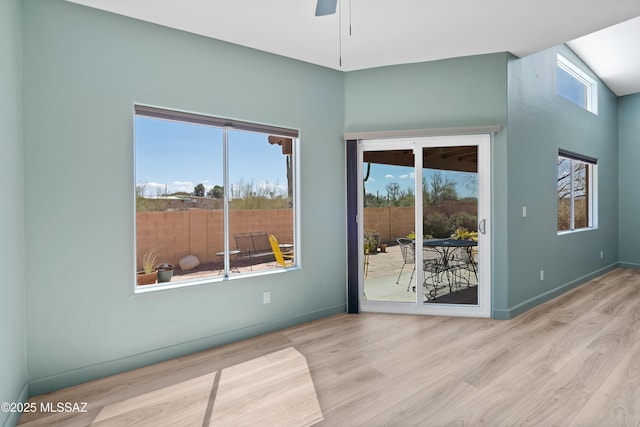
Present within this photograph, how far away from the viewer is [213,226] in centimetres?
349

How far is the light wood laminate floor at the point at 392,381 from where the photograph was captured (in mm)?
2248

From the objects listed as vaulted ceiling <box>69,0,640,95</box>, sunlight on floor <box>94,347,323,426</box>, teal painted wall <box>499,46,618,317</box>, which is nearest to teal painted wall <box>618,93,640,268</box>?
teal painted wall <box>499,46,618,317</box>

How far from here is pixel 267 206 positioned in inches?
152

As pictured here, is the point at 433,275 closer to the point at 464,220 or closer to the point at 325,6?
the point at 464,220

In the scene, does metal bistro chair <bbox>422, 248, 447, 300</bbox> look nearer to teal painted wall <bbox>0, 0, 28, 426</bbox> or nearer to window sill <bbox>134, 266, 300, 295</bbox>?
window sill <bbox>134, 266, 300, 295</bbox>

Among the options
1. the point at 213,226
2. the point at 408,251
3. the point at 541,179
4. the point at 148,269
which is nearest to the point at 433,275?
the point at 408,251

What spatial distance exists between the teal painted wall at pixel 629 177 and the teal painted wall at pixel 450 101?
184 inches

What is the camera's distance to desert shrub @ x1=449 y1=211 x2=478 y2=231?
4.18 m

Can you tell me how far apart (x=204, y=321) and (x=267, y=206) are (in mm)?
1262

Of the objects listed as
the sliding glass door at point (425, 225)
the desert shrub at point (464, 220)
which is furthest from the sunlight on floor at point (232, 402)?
the desert shrub at point (464, 220)

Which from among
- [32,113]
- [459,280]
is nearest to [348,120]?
[459,280]

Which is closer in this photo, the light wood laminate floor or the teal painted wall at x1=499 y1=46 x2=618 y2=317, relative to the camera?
the light wood laminate floor

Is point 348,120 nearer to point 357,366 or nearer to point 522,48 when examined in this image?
point 522,48

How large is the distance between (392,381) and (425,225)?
6.58 ft
